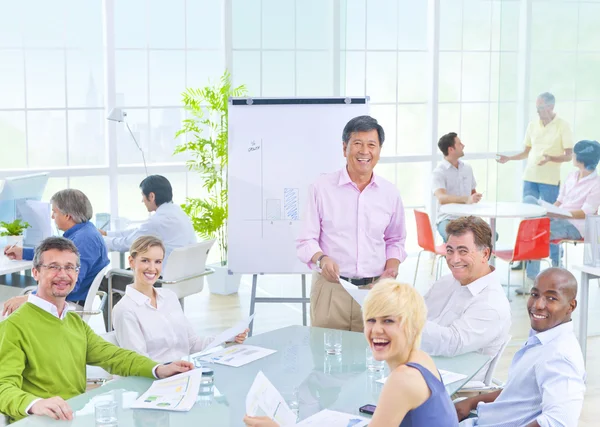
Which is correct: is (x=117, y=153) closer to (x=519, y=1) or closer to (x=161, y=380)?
(x=519, y=1)

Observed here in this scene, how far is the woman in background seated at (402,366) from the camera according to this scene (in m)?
2.34

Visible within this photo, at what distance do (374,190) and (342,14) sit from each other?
3.50m

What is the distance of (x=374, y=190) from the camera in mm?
4352

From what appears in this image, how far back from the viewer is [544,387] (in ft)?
9.16

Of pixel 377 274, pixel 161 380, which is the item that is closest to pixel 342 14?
pixel 377 274

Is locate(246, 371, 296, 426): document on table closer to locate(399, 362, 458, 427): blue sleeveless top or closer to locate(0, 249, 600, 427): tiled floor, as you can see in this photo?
locate(399, 362, 458, 427): blue sleeveless top

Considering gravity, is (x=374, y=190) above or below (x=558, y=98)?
below

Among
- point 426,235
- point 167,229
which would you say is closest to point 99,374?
point 167,229

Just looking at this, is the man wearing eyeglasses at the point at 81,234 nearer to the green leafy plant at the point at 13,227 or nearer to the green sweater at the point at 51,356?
the green leafy plant at the point at 13,227

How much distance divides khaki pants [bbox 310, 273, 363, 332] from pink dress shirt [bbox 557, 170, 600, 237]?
2580 millimetres

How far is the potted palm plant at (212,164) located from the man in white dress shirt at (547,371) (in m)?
4.85

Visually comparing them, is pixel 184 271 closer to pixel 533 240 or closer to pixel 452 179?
pixel 533 240

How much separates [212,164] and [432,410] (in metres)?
5.69

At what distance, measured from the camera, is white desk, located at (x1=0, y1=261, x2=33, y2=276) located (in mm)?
5352
